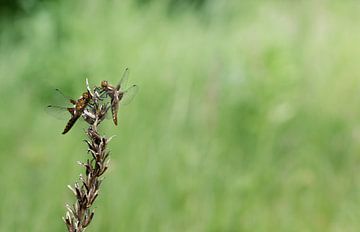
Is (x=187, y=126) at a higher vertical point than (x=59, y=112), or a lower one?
higher

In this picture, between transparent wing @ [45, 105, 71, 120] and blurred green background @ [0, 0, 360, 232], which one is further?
blurred green background @ [0, 0, 360, 232]

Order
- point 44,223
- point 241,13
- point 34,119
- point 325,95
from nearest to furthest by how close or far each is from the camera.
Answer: point 44,223, point 34,119, point 325,95, point 241,13

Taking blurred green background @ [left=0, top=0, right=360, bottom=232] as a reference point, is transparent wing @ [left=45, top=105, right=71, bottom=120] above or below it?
below

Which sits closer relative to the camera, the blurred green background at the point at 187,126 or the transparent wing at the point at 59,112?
the transparent wing at the point at 59,112

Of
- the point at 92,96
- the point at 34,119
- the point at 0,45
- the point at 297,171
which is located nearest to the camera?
the point at 92,96

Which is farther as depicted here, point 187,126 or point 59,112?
point 187,126

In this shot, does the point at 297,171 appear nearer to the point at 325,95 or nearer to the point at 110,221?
the point at 110,221

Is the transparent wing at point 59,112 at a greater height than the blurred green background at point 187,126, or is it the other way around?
the blurred green background at point 187,126

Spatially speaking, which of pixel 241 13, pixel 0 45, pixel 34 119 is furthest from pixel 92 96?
pixel 241 13
